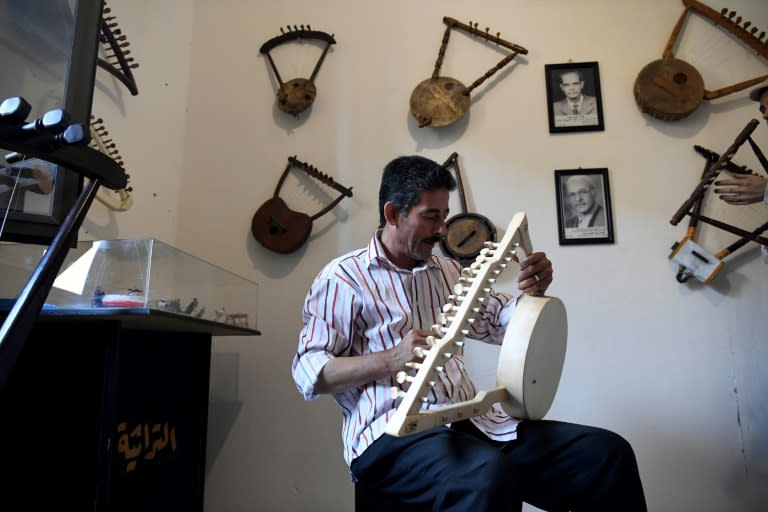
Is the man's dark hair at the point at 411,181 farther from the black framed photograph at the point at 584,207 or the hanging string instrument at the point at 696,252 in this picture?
the hanging string instrument at the point at 696,252

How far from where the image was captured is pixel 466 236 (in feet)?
5.84

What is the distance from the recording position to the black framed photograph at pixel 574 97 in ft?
6.10

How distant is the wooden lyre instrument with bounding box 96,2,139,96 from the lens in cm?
157

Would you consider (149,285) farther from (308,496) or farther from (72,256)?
(308,496)

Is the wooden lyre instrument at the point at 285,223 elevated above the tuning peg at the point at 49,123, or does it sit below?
above

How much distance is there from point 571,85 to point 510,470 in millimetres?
1498

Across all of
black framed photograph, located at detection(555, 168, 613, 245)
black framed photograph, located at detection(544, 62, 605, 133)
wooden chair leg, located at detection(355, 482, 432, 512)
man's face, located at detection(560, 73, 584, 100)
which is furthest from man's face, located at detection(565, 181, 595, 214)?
wooden chair leg, located at detection(355, 482, 432, 512)

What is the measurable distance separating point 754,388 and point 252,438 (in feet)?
5.33

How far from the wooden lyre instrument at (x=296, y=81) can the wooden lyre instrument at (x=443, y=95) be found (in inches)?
15.5

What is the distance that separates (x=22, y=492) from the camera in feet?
3.35

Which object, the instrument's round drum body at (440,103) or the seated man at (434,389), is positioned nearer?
the seated man at (434,389)

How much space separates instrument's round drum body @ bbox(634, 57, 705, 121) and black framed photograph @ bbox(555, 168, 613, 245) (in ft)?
0.91

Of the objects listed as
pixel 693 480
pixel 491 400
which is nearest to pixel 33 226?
pixel 491 400

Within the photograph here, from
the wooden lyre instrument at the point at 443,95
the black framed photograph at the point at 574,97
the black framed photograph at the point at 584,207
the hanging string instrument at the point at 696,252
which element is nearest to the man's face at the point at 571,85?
the black framed photograph at the point at 574,97
